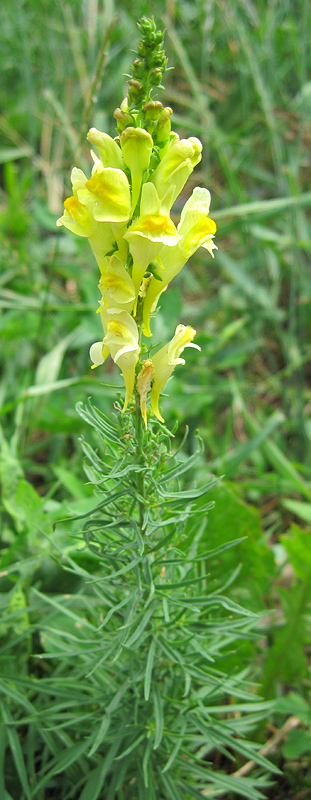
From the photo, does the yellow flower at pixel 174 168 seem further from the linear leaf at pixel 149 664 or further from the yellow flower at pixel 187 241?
the linear leaf at pixel 149 664

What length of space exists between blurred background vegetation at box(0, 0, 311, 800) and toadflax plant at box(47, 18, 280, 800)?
248mm

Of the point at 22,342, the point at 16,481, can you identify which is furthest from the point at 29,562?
the point at 22,342

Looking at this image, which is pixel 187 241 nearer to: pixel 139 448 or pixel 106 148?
pixel 106 148

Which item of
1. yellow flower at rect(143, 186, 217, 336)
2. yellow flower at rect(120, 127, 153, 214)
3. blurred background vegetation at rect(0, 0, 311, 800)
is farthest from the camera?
blurred background vegetation at rect(0, 0, 311, 800)

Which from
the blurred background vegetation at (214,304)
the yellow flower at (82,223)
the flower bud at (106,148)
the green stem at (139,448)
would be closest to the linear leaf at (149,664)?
the green stem at (139,448)

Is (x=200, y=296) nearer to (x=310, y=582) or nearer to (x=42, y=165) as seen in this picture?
(x=42, y=165)

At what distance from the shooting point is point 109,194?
2.38 feet

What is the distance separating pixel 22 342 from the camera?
2.09m

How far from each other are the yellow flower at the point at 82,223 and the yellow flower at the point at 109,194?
4 cm

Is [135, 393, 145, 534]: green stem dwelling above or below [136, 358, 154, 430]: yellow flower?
below

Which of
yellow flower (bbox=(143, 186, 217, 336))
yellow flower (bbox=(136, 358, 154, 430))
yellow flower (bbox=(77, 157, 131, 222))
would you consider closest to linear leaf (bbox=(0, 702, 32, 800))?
yellow flower (bbox=(136, 358, 154, 430))

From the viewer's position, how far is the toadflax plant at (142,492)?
2.46ft

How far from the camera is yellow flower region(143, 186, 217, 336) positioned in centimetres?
82

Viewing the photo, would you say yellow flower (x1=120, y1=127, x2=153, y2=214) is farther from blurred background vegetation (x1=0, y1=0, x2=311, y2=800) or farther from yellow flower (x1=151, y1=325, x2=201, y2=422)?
blurred background vegetation (x1=0, y1=0, x2=311, y2=800)
